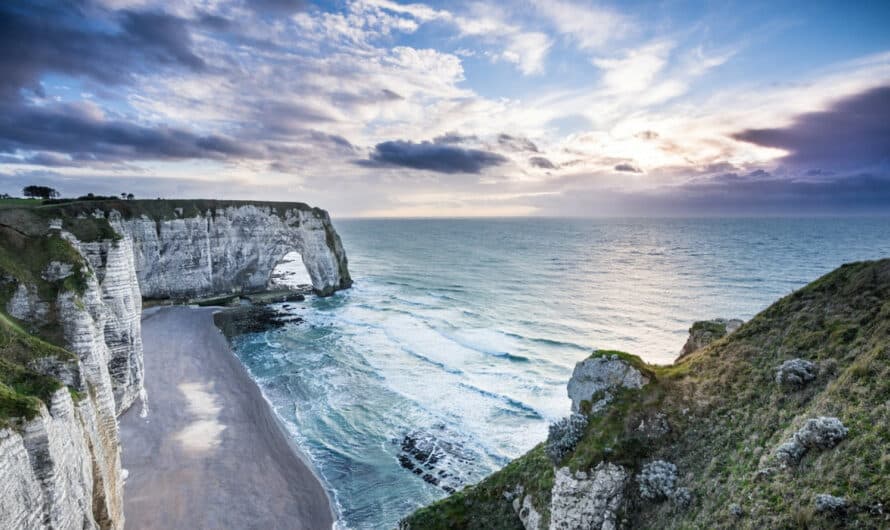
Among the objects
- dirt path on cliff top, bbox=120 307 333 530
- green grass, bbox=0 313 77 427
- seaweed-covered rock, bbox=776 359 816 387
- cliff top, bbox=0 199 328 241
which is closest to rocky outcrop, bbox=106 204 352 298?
cliff top, bbox=0 199 328 241

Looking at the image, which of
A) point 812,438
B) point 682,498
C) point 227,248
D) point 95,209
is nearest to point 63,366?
point 682,498

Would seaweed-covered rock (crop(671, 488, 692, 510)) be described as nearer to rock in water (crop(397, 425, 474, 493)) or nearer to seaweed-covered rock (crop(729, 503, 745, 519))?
seaweed-covered rock (crop(729, 503, 745, 519))

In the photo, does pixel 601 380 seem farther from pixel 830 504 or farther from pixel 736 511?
pixel 830 504

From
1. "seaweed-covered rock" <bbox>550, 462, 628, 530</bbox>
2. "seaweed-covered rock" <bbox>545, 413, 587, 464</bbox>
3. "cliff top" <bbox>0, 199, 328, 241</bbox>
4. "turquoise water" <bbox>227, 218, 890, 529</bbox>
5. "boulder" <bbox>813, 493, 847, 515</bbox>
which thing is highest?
"cliff top" <bbox>0, 199, 328, 241</bbox>

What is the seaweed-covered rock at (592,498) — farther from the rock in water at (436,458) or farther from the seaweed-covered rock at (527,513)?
the rock in water at (436,458)

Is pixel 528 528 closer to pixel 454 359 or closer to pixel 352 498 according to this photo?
pixel 352 498
